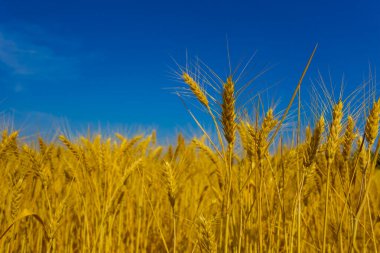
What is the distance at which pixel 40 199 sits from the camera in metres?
3.13

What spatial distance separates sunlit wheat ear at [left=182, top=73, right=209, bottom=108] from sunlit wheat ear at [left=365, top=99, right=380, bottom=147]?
641 mm

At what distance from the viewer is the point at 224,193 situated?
5.72ft

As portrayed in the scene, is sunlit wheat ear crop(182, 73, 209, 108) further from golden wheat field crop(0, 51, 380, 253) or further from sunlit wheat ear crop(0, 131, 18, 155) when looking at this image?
sunlit wheat ear crop(0, 131, 18, 155)

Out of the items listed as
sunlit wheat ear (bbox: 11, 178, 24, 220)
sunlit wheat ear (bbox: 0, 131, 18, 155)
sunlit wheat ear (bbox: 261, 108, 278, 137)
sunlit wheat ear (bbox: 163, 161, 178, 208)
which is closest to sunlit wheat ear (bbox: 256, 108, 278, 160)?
sunlit wheat ear (bbox: 261, 108, 278, 137)

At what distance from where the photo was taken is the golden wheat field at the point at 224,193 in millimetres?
1474

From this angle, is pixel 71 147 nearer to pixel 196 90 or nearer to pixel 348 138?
pixel 196 90

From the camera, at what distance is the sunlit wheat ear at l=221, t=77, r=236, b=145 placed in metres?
1.43

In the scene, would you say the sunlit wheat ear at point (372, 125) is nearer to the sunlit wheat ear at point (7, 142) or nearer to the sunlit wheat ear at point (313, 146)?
the sunlit wheat ear at point (313, 146)

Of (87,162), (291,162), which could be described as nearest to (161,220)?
(87,162)

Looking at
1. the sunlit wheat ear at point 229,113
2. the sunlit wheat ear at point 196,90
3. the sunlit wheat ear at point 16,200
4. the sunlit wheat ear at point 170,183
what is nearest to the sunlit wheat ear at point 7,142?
the sunlit wheat ear at point 16,200

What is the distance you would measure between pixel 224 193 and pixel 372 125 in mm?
711

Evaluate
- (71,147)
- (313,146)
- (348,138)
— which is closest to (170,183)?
(313,146)

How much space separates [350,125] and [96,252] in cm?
164

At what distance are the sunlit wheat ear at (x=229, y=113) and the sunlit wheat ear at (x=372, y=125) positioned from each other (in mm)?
526
